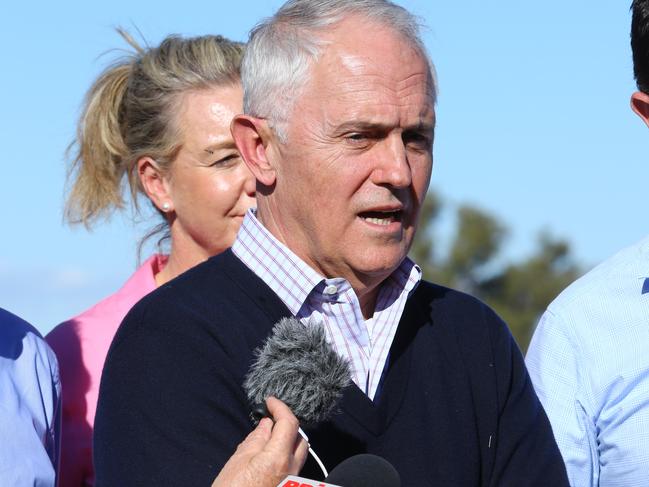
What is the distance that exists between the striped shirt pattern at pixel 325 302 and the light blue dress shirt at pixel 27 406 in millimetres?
966

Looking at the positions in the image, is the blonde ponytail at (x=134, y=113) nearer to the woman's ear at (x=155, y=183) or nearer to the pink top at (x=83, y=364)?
the woman's ear at (x=155, y=183)

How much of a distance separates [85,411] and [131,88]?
1.75 metres

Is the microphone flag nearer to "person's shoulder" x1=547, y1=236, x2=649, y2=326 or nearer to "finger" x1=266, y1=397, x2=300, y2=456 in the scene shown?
"finger" x1=266, y1=397, x2=300, y2=456

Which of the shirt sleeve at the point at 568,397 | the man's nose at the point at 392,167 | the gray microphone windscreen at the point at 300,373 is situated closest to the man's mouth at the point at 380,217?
the man's nose at the point at 392,167

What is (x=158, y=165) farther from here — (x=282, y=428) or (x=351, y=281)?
(x=282, y=428)

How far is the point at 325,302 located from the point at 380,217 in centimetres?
32

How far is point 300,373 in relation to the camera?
358cm

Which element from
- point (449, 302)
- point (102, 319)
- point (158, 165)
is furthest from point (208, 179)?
point (449, 302)

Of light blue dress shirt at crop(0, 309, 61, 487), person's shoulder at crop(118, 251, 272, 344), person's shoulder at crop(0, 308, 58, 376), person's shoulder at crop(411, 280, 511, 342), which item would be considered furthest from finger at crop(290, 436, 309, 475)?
person's shoulder at crop(0, 308, 58, 376)

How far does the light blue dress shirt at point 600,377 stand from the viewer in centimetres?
485

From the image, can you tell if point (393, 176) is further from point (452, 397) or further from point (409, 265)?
point (452, 397)

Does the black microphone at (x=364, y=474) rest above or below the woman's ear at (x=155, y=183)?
below

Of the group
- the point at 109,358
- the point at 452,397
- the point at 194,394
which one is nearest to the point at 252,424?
the point at 194,394

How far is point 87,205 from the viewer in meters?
6.38
